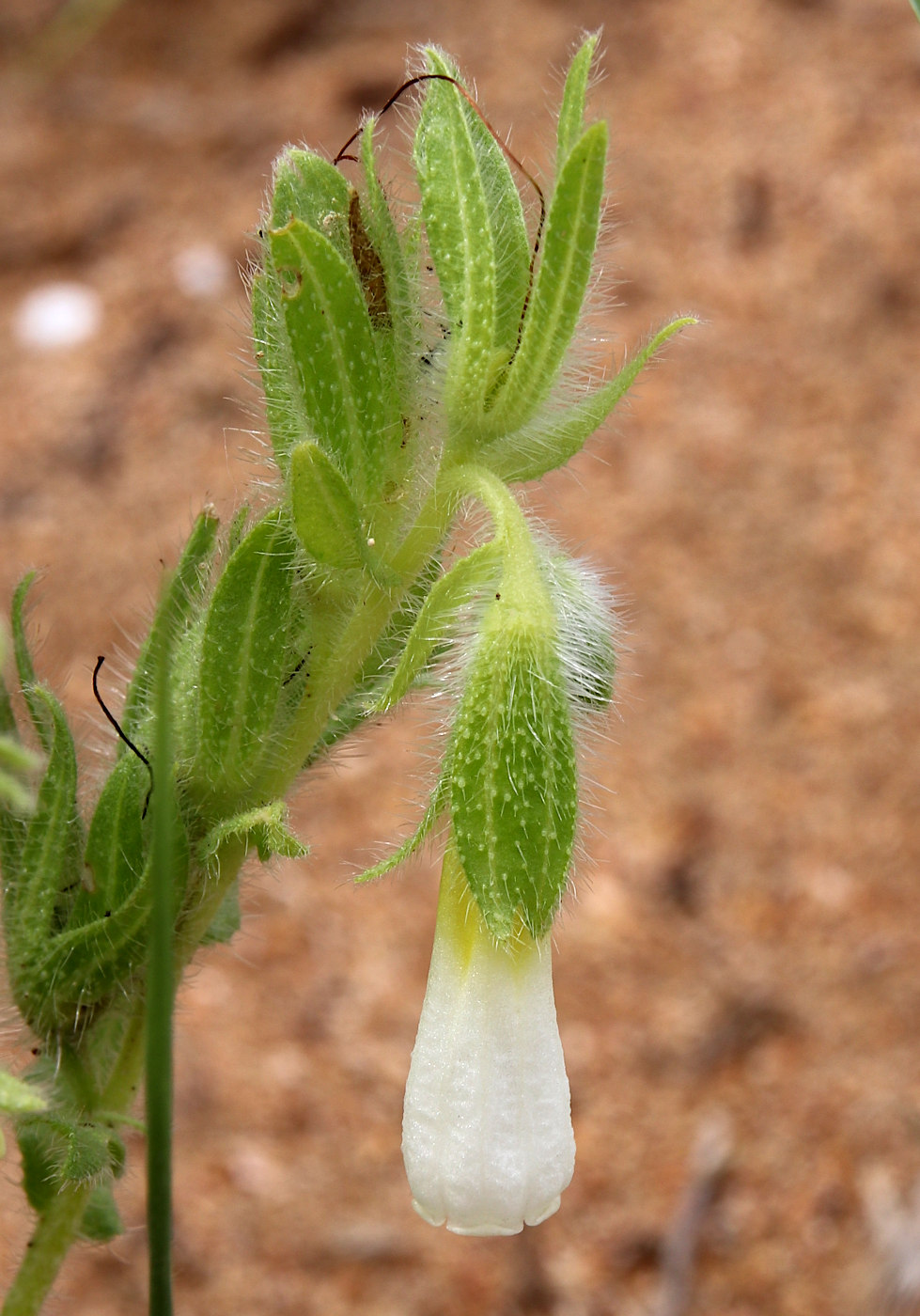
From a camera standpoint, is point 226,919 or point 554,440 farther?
point 226,919

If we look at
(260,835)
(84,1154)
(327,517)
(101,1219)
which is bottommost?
(101,1219)

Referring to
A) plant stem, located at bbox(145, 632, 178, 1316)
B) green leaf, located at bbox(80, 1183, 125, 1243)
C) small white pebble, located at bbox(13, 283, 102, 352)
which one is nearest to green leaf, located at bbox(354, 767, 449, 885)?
plant stem, located at bbox(145, 632, 178, 1316)

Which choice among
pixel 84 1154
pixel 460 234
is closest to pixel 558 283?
pixel 460 234

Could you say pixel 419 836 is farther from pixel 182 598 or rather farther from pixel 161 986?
pixel 182 598

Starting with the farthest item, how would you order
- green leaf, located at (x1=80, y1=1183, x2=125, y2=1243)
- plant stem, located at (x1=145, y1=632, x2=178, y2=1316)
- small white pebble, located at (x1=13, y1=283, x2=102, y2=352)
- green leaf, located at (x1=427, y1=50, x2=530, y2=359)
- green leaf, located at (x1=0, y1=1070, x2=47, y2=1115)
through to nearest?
small white pebble, located at (x1=13, y1=283, x2=102, y2=352) → green leaf, located at (x1=80, y1=1183, x2=125, y2=1243) → green leaf, located at (x1=427, y1=50, x2=530, y2=359) → plant stem, located at (x1=145, y1=632, x2=178, y2=1316) → green leaf, located at (x1=0, y1=1070, x2=47, y2=1115)

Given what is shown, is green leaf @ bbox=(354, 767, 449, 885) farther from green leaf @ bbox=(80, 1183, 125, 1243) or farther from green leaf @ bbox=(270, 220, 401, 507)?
green leaf @ bbox=(80, 1183, 125, 1243)

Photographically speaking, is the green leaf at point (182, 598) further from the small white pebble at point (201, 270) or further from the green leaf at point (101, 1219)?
the small white pebble at point (201, 270)
